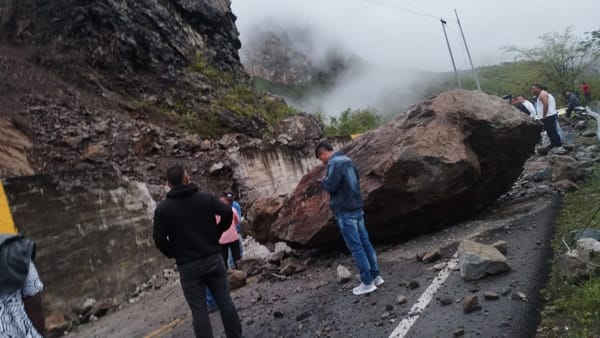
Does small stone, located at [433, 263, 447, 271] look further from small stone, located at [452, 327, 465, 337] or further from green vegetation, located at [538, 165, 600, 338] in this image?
small stone, located at [452, 327, 465, 337]

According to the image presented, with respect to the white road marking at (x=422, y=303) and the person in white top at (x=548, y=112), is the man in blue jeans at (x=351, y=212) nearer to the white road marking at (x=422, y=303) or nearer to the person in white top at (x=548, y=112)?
the white road marking at (x=422, y=303)

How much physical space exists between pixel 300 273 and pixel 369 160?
81.3 inches

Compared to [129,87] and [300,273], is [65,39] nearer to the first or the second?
[129,87]

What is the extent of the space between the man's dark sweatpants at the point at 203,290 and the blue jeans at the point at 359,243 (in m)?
1.54

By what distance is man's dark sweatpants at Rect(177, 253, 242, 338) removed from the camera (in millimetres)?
4047

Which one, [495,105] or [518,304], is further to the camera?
[495,105]

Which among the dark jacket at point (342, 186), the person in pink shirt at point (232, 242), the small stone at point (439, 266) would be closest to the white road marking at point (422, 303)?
the small stone at point (439, 266)

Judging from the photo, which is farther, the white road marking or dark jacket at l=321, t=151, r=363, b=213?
dark jacket at l=321, t=151, r=363, b=213

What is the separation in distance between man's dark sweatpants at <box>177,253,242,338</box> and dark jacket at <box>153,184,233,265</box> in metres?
0.08

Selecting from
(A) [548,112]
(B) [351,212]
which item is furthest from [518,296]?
(A) [548,112]

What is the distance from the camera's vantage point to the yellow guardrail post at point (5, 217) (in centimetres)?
799

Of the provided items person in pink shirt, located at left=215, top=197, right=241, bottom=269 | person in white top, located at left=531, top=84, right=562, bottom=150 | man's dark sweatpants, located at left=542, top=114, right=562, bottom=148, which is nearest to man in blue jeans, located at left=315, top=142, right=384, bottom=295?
person in pink shirt, located at left=215, top=197, right=241, bottom=269

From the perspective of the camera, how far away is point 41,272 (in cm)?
822

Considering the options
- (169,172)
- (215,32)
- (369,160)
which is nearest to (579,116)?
(369,160)
